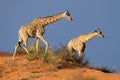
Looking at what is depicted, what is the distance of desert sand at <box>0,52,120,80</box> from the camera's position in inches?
1209

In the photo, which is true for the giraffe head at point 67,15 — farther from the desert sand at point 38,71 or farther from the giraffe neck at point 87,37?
the desert sand at point 38,71

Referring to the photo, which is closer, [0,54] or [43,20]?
[43,20]

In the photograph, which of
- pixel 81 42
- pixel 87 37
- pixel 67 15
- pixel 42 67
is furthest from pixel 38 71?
pixel 87 37

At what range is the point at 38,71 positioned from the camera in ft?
105

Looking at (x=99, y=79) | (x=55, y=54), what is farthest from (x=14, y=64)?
(x=99, y=79)

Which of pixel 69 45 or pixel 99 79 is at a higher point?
pixel 69 45

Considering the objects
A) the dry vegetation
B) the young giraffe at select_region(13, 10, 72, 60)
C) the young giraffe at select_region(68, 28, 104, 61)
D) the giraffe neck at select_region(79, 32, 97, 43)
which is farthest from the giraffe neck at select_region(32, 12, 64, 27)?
the giraffe neck at select_region(79, 32, 97, 43)

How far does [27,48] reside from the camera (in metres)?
36.2

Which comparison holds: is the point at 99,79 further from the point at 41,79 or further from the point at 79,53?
the point at 79,53

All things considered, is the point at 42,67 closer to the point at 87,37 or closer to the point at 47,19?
the point at 47,19

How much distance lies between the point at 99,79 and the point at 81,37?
8.13 m

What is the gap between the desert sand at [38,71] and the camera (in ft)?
101

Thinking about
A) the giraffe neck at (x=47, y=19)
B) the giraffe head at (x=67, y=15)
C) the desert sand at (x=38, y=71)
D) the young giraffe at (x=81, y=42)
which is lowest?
the desert sand at (x=38, y=71)

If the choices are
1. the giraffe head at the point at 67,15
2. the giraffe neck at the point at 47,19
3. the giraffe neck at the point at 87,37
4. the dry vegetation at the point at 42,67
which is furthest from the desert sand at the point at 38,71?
the giraffe neck at the point at 87,37
